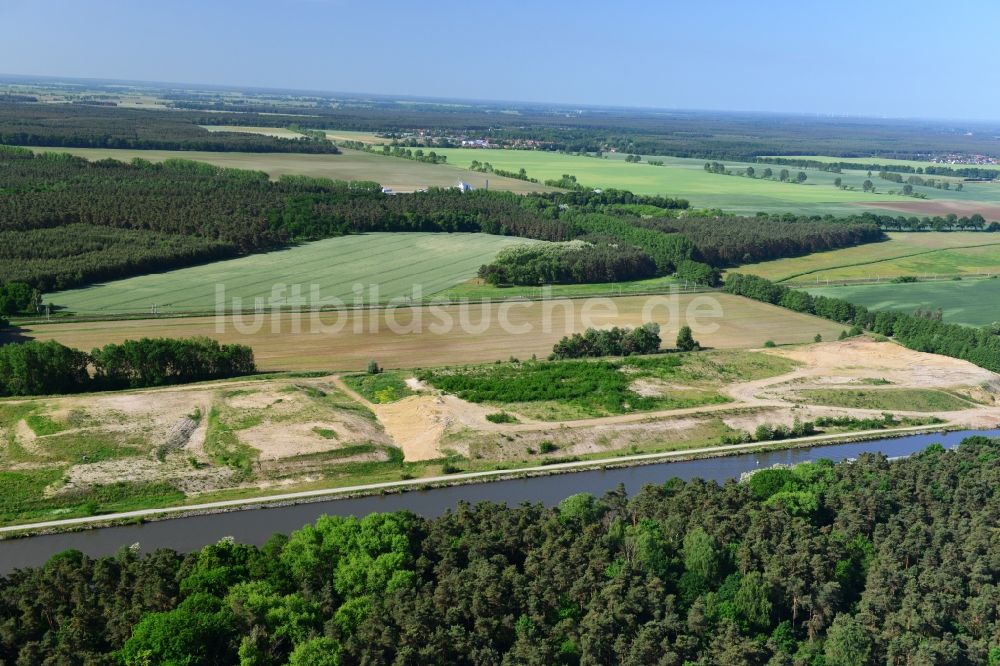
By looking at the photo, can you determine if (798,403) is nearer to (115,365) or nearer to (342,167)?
(115,365)

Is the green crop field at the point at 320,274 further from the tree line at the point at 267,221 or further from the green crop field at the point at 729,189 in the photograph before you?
the green crop field at the point at 729,189

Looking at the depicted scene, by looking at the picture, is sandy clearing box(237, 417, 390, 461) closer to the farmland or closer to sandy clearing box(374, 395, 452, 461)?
sandy clearing box(374, 395, 452, 461)

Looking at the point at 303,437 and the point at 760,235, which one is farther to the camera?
the point at 760,235

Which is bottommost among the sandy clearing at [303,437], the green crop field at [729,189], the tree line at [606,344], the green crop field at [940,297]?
the sandy clearing at [303,437]

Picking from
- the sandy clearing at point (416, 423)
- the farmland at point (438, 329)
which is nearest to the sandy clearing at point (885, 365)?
the farmland at point (438, 329)

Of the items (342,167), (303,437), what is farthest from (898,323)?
(342,167)

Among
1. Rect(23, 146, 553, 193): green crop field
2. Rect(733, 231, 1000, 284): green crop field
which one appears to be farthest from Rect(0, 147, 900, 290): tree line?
Rect(23, 146, 553, 193): green crop field
